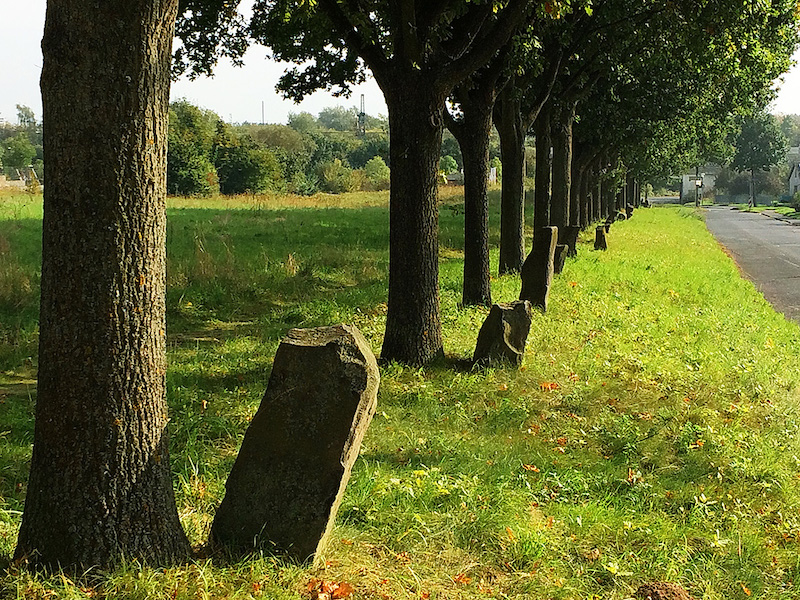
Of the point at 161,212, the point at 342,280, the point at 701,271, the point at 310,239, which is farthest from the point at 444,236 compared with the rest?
the point at 161,212

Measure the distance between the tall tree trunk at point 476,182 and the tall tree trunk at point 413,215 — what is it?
10.9 ft

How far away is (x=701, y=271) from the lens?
2070 centimetres

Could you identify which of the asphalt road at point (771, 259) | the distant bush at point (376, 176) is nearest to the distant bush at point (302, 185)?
the distant bush at point (376, 176)

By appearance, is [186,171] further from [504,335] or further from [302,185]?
[504,335]

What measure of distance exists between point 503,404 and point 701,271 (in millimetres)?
14801

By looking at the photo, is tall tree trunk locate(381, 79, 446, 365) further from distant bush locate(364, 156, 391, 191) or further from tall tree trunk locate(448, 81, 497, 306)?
distant bush locate(364, 156, 391, 191)

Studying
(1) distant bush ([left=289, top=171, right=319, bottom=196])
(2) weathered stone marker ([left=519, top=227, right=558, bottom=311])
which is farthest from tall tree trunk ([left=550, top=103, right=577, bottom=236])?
(1) distant bush ([left=289, top=171, right=319, bottom=196])

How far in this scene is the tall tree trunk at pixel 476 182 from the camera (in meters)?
12.4

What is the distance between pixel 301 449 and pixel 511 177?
12437 millimetres

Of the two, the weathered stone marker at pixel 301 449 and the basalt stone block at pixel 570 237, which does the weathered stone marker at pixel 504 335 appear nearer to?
the weathered stone marker at pixel 301 449

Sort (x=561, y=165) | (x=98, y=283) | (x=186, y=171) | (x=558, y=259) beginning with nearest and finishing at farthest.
A: (x=98, y=283) < (x=558, y=259) < (x=561, y=165) < (x=186, y=171)

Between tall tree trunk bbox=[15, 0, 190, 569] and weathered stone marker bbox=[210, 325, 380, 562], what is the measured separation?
527 millimetres

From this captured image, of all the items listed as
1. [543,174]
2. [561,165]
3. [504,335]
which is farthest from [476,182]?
[561,165]

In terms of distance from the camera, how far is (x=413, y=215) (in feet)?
29.5
